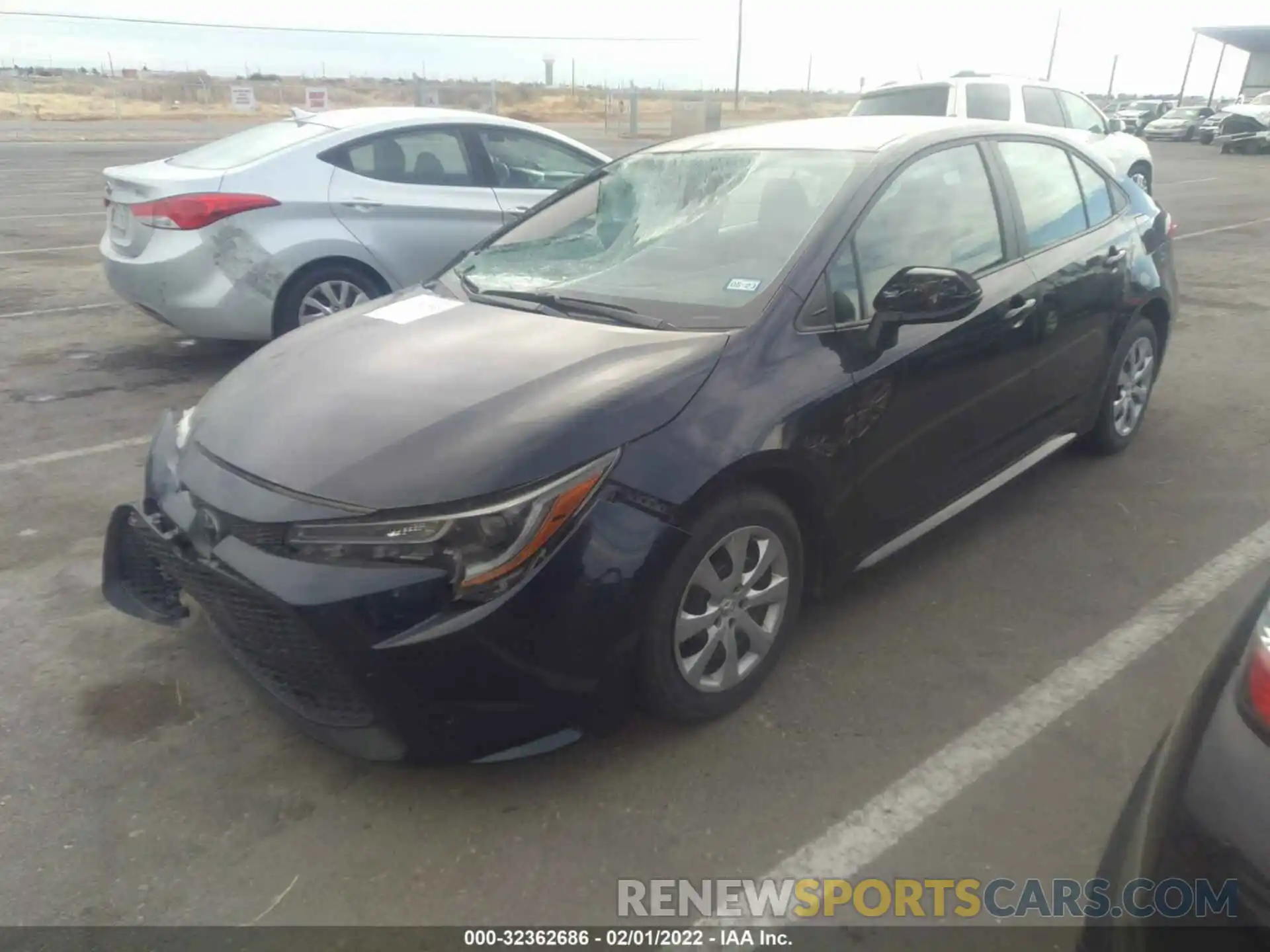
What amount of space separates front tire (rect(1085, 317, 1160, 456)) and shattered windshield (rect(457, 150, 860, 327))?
1950mm

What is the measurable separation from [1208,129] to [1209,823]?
136 ft

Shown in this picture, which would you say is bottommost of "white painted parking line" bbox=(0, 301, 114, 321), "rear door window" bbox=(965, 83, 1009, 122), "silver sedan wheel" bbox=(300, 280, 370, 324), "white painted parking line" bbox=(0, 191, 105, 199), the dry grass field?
the dry grass field

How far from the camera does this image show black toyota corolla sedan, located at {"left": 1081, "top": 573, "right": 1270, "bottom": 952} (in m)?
1.36

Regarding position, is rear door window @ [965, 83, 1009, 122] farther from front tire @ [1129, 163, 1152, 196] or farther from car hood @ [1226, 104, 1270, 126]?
car hood @ [1226, 104, 1270, 126]

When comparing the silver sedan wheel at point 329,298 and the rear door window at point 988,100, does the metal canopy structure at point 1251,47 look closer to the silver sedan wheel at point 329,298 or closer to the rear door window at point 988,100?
the rear door window at point 988,100

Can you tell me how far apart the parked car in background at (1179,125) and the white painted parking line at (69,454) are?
137 feet

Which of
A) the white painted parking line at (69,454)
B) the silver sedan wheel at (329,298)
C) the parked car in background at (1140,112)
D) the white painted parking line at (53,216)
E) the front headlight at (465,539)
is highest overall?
the front headlight at (465,539)

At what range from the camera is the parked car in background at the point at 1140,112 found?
42.6 meters

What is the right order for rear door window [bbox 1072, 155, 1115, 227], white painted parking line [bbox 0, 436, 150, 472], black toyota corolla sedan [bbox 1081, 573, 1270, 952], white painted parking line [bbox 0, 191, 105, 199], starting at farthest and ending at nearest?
1. white painted parking line [bbox 0, 191, 105, 199]
2. white painted parking line [bbox 0, 436, 150, 472]
3. rear door window [bbox 1072, 155, 1115, 227]
4. black toyota corolla sedan [bbox 1081, 573, 1270, 952]

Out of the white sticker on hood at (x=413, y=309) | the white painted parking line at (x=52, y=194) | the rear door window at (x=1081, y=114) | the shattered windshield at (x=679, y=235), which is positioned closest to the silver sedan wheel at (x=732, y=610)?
the shattered windshield at (x=679, y=235)

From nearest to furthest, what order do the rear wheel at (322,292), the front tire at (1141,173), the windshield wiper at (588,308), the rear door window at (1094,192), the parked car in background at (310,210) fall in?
the windshield wiper at (588,308) → the rear door window at (1094,192) → the parked car in background at (310,210) → the rear wheel at (322,292) → the front tire at (1141,173)

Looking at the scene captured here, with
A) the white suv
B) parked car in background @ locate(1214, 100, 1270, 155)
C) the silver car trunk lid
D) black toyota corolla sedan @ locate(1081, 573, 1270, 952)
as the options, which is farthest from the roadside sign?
black toyota corolla sedan @ locate(1081, 573, 1270, 952)

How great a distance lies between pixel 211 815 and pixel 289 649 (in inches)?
20.1

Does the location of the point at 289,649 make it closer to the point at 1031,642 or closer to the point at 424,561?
the point at 424,561
